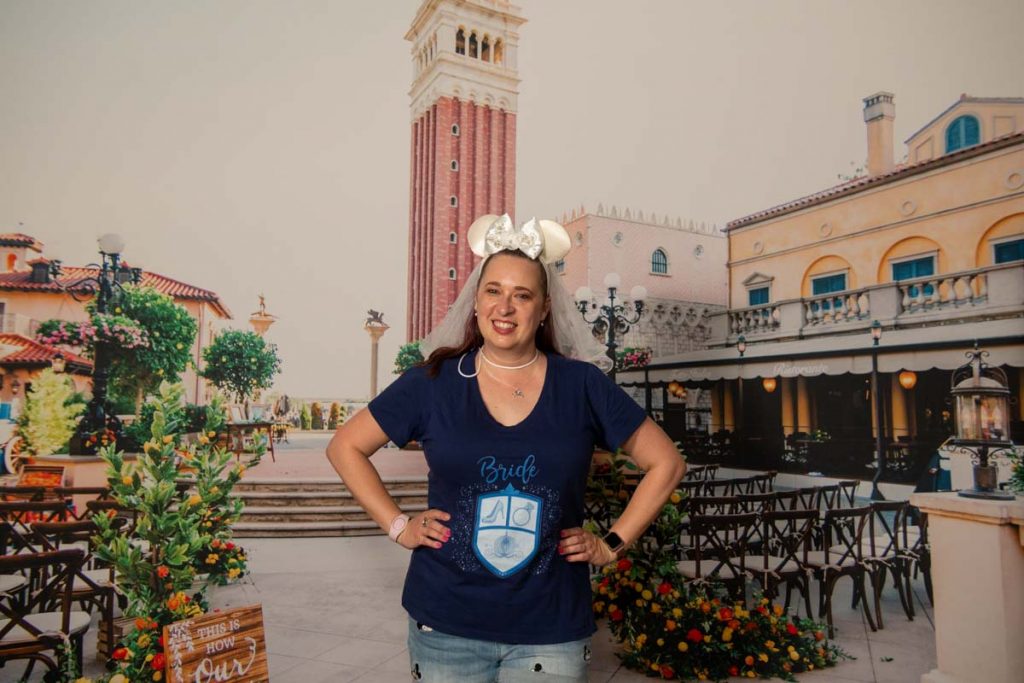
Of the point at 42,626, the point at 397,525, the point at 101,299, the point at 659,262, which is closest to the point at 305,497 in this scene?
the point at 101,299

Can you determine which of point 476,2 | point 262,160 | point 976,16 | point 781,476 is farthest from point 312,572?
point 976,16

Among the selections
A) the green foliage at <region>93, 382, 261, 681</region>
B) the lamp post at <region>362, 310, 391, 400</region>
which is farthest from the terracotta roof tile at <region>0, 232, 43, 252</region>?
the lamp post at <region>362, 310, 391, 400</region>

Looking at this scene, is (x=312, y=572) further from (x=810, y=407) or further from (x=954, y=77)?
(x=954, y=77)

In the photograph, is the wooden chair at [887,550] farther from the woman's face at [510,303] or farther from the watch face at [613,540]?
the woman's face at [510,303]

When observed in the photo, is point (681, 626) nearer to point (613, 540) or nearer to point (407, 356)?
point (613, 540)

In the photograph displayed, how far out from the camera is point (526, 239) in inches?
61.7

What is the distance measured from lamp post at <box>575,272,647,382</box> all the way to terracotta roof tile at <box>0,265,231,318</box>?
239 centimetres

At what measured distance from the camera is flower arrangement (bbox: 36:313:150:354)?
3764mm

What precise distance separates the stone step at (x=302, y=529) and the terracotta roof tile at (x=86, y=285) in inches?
86.9

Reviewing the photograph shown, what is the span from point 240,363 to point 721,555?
3.10 meters

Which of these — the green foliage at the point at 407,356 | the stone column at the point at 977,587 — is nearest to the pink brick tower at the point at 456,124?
the green foliage at the point at 407,356

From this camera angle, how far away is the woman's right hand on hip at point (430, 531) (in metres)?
1.38

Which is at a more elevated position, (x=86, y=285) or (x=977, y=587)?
(x=86, y=285)

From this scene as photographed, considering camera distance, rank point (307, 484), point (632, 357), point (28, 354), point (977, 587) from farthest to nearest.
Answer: point (307, 484)
point (632, 357)
point (28, 354)
point (977, 587)
